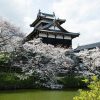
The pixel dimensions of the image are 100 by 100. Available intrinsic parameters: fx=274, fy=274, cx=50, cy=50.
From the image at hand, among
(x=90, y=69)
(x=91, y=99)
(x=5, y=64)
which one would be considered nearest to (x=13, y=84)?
(x=5, y=64)

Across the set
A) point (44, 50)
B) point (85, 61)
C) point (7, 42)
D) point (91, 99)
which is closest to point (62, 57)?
point (44, 50)

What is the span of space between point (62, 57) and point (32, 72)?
15.2ft

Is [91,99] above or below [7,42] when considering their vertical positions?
below

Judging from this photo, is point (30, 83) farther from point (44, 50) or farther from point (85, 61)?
point (85, 61)

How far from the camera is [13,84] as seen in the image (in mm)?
24156

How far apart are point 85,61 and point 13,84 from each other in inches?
420

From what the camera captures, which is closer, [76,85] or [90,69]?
[76,85]

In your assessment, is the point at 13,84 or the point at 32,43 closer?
the point at 13,84

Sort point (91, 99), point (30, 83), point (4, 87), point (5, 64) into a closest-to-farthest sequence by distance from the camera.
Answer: point (91, 99) → point (4, 87) → point (30, 83) → point (5, 64)

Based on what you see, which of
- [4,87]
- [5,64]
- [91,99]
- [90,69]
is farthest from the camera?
[90,69]

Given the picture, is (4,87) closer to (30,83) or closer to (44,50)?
(30,83)

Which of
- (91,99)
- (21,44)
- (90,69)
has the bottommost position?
(91,99)

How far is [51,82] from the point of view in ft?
86.1

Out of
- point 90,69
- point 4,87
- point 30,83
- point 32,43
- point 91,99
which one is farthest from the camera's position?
point 90,69
